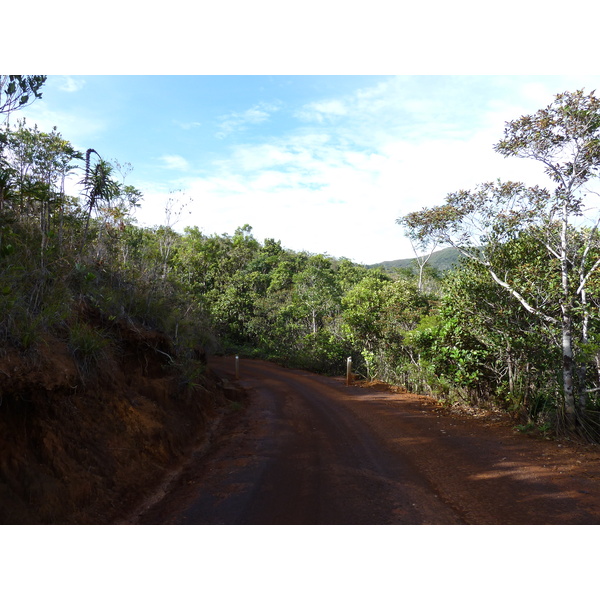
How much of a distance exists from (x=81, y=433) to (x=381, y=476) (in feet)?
13.3

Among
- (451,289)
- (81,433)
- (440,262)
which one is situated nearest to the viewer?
(81,433)

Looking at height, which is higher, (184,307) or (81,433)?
(184,307)

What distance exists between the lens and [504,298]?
8.54m

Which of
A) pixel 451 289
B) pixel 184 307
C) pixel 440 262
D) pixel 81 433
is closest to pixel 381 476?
pixel 81 433

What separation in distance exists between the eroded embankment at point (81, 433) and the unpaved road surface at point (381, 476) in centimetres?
49

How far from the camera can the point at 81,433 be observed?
4.60m

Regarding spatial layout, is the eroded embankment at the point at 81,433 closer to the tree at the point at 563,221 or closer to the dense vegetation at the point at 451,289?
the dense vegetation at the point at 451,289

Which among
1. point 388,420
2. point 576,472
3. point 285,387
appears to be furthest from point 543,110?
point 285,387

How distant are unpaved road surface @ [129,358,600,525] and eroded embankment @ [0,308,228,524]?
495 mm

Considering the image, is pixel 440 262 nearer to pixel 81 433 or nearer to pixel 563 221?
pixel 563 221

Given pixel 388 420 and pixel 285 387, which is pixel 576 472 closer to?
pixel 388 420

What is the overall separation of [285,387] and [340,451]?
782cm

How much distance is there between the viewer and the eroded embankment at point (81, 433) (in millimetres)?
3617

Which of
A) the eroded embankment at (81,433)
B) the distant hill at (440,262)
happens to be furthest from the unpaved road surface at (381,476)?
the distant hill at (440,262)
